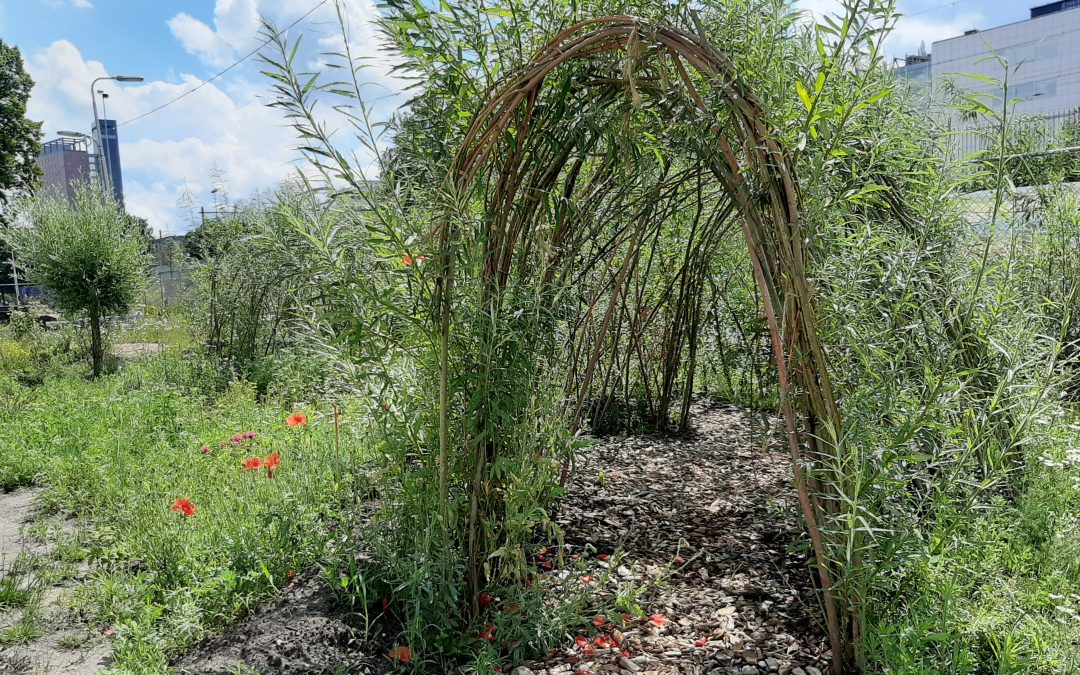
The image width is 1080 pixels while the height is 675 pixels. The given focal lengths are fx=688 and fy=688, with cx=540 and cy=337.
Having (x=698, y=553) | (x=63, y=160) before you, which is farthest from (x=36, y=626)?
(x=63, y=160)

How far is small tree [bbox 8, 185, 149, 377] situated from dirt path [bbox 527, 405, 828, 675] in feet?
20.6

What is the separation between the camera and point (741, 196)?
169 centimetres

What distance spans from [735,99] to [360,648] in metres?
1.83

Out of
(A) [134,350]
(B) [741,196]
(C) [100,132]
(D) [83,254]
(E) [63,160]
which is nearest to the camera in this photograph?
(B) [741,196]

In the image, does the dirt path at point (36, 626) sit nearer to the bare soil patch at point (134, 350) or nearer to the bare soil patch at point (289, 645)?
the bare soil patch at point (289, 645)

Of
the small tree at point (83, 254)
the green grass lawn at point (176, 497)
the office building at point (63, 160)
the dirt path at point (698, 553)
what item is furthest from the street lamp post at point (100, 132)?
the dirt path at point (698, 553)

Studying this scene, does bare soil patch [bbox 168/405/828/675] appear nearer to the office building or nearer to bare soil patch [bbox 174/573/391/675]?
bare soil patch [bbox 174/573/391/675]

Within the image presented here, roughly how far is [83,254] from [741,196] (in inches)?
305

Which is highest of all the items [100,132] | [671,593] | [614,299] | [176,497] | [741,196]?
[100,132]

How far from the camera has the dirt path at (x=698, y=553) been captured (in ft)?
6.61

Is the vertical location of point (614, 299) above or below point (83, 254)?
below

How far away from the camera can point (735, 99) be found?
5.23ft

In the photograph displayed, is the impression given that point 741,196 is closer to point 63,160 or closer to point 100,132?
point 100,132

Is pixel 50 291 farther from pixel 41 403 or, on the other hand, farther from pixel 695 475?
pixel 695 475
